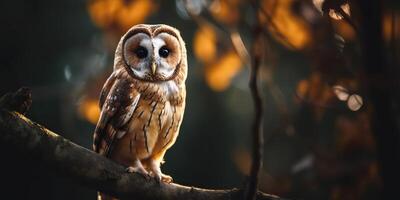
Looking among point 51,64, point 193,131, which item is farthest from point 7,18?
point 193,131

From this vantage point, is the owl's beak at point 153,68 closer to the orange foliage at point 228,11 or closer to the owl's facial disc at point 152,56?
the owl's facial disc at point 152,56

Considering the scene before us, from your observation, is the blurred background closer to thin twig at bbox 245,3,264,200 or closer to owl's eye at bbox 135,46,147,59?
owl's eye at bbox 135,46,147,59

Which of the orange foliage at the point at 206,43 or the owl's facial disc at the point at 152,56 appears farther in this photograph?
the owl's facial disc at the point at 152,56

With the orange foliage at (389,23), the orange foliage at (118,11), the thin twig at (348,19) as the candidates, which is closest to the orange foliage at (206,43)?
the orange foliage at (118,11)

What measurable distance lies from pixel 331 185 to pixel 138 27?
1667 mm

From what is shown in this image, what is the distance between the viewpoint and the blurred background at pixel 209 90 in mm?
2555

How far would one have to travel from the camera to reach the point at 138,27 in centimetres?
374

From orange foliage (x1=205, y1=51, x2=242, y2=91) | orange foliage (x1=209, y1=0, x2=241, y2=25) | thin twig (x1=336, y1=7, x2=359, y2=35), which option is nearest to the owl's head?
orange foliage (x1=205, y1=51, x2=242, y2=91)

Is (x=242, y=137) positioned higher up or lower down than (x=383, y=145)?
lower down

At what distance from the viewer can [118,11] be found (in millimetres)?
2988

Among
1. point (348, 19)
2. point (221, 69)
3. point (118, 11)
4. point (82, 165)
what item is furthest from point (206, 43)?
point (348, 19)

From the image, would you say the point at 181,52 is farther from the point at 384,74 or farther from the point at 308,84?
the point at 384,74

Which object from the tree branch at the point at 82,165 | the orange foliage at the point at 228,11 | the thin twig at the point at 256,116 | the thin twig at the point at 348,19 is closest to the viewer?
the thin twig at the point at 256,116

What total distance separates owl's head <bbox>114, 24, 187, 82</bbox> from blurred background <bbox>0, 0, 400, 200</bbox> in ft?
0.39
